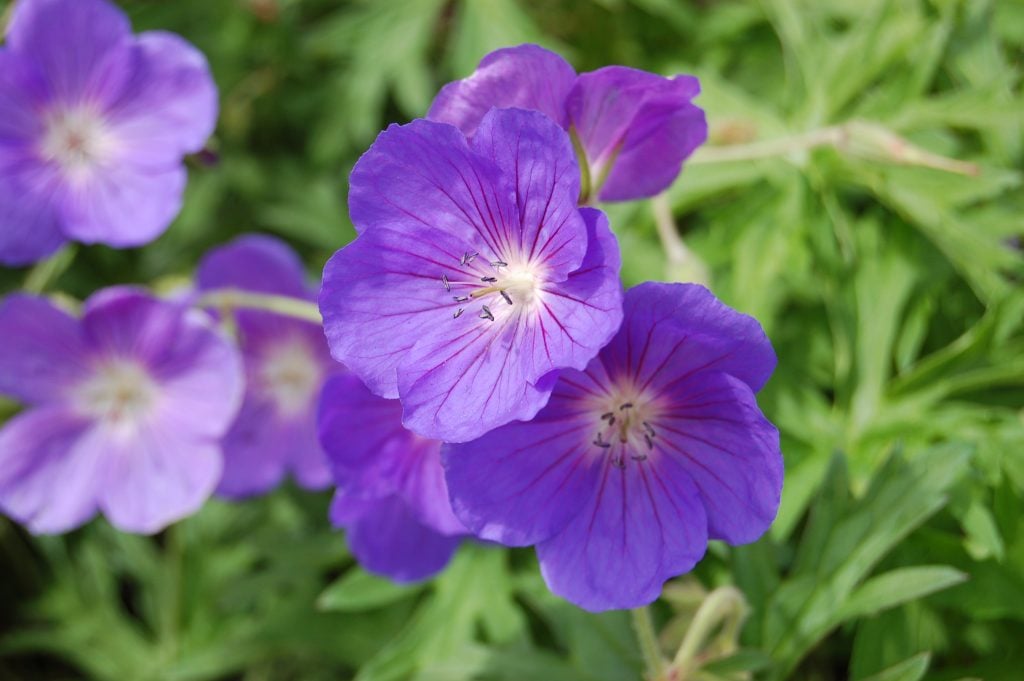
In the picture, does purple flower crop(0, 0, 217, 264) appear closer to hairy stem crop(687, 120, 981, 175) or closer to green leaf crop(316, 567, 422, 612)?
green leaf crop(316, 567, 422, 612)

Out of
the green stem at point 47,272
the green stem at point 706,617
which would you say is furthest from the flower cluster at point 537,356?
the green stem at point 47,272

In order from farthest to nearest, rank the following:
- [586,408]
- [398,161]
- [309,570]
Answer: [309,570] → [586,408] → [398,161]

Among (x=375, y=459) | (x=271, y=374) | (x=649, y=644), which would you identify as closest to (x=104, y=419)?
(x=271, y=374)

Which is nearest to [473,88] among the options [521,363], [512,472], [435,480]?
[521,363]

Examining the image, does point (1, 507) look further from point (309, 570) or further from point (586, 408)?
point (586, 408)

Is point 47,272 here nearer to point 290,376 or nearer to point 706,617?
point 290,376
